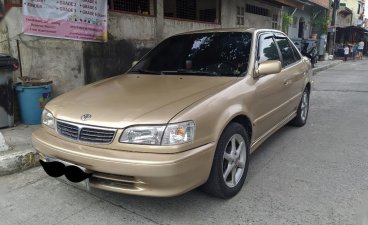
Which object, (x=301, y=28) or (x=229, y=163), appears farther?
(x=301, y=28)

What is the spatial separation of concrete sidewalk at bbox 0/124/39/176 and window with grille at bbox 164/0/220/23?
19.4 ft

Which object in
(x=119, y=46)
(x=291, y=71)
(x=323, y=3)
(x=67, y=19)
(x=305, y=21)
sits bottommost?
(x=291, y=71)

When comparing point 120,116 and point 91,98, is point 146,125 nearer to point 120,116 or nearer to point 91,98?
point 120,116

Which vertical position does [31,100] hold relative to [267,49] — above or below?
below

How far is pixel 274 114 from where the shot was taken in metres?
4.29

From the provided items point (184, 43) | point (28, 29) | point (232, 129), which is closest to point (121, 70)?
point (28, 29)

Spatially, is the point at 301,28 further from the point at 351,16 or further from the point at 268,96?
the point at 268,96

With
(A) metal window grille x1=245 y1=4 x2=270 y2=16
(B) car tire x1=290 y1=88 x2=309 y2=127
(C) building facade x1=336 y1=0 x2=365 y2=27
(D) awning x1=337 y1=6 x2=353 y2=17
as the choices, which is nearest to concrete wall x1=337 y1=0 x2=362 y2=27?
(C) building facade x1=336 y1=0 x2=365 y2=27

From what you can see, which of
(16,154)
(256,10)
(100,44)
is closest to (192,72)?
(16,154)

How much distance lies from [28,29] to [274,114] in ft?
13.1

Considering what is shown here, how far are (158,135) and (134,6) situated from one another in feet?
18.3

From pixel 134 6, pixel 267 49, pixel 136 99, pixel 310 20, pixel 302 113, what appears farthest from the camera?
pixel 310 20

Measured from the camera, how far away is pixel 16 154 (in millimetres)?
4039

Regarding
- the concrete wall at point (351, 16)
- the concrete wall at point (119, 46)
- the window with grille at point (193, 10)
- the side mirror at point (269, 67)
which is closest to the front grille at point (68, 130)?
the side mirror at point (269, 67)
